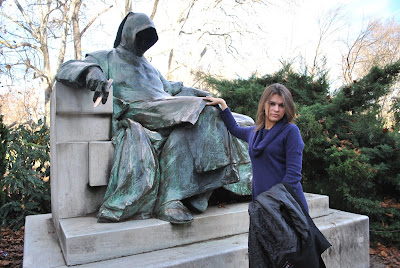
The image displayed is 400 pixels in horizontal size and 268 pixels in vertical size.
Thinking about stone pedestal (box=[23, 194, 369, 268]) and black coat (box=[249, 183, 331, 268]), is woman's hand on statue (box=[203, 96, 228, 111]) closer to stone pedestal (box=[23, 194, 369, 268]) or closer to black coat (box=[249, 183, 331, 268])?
stone pedestal (box=[23, 194, 369, 268])

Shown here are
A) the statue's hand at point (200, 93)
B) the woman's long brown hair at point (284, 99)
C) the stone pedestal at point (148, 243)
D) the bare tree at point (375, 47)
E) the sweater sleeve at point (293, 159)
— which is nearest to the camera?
the sweater sleeve at point (293, 159)

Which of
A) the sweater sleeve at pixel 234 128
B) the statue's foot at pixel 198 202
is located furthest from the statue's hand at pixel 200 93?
the statue's foot at pixel 198 202

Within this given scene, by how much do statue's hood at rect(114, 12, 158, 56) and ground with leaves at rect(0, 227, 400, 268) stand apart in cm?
237

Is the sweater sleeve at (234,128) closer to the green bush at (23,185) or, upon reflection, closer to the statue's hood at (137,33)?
the statue's hood at (137,33)

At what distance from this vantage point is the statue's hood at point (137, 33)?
3061 millimetres

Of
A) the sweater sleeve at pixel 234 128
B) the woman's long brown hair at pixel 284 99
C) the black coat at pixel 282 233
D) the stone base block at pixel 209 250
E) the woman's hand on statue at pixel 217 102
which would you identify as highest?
the woman's hand on statue at pixel 217 102

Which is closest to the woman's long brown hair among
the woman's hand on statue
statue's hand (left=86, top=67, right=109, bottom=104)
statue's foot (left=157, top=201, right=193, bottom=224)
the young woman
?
the young woman

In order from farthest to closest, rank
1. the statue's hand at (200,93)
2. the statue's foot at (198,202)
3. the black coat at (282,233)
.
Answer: the statue's hand at (200,93), the statue's foot at (198,202), the black coat at (282,233)

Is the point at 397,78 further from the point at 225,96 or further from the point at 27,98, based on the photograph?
the point at 27,98

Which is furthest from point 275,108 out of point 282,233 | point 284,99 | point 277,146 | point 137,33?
point 137,33

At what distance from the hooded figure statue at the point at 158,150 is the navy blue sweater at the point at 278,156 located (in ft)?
2.33

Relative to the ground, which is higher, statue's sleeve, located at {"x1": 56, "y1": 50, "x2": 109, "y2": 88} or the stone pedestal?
statue's sleeve, located at {"x1": 56, "y1": 50, "x2": 109, "y2": 88}

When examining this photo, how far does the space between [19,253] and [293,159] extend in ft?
11.1

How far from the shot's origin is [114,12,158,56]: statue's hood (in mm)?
3061
